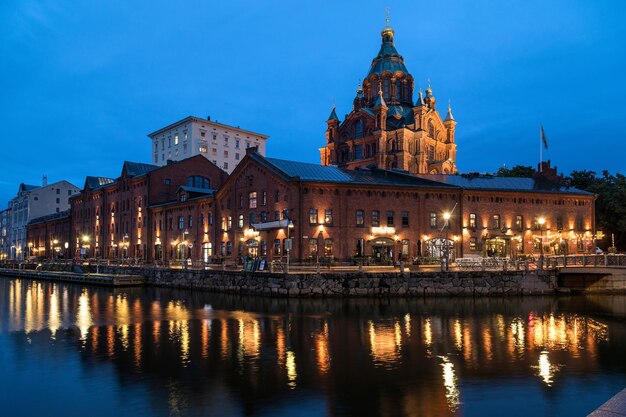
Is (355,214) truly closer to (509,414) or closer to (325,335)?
(325,335)

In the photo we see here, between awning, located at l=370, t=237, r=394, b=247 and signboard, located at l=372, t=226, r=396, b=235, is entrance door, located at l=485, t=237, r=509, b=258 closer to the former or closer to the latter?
signboard, located at l=372, t=226, r=396, b=235

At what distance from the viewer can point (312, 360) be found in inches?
858

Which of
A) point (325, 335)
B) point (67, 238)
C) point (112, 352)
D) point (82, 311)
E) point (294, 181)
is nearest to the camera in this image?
point (112, 352)

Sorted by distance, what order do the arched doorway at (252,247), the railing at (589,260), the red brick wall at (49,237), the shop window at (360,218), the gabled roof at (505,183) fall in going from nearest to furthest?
the railing at (589,260) < the shop window at (360,218) < the arched doorway at (252,247) < the gabled roof at (505,183) < the red brick wall at (49,237)

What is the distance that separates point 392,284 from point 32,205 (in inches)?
4506

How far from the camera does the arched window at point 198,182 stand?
83.2 meters

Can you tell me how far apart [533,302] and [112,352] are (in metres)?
32.3

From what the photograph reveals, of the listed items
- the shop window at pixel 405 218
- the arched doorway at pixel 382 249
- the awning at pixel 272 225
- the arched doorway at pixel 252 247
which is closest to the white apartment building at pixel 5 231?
the arched doorway at pixel 252 247

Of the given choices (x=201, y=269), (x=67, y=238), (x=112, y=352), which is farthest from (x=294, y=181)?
(x=67, y=238)

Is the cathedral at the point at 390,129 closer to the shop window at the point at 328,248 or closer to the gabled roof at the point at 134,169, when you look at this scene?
the gabled roof at the point at 134,169

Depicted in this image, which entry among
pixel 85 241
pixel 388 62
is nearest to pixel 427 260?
pixel 388 62

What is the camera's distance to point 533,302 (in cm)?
4212

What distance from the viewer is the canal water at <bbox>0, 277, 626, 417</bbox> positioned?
53.1ft

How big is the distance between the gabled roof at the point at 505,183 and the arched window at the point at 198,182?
35.0 meters
